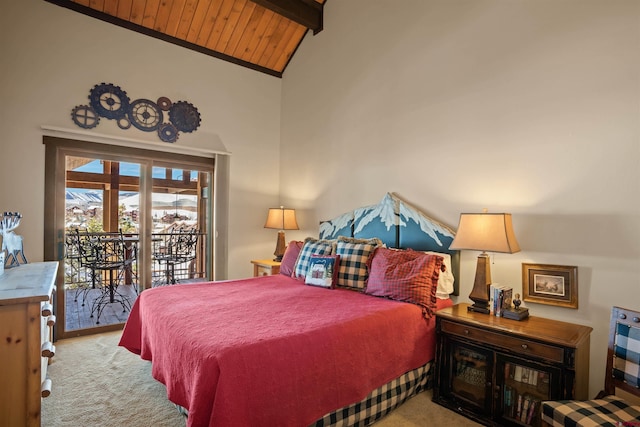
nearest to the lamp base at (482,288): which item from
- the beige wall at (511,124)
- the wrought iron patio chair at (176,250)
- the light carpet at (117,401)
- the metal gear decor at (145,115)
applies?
the beige wall at (511,124)

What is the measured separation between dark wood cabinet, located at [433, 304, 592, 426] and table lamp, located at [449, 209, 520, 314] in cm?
15

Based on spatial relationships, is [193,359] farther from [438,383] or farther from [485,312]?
[485,312]

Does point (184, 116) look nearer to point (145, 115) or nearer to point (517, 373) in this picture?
point (145, 115)

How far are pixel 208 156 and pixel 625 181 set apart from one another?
13.2 ft

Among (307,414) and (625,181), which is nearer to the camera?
(307,414)

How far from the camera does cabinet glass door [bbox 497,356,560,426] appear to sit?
1.84m

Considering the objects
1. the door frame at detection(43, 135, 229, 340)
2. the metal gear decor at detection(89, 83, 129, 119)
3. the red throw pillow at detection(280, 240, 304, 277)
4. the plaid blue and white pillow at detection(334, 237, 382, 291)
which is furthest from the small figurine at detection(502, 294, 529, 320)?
the metal gear decor at detection(89, 83, 129, 119)

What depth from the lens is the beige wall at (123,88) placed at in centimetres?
312

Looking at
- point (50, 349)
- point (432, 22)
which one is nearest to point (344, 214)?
point (432, 22)

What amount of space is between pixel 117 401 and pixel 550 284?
3.00 meters

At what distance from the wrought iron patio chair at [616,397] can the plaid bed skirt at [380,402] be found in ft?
2.64

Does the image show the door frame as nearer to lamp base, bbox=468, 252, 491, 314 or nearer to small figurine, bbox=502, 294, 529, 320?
lamp base, bbox=468, 252, 491, 314

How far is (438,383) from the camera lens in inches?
89.7

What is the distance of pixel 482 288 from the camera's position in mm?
2338
